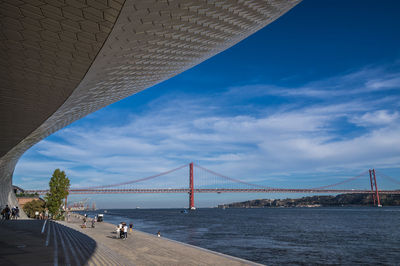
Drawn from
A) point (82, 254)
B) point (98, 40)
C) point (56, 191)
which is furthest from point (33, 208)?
point (98, 40)

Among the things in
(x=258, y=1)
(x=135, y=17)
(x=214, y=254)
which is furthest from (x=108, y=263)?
(x=258, y=1)

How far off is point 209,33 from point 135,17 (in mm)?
3899

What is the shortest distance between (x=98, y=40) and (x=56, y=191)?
27.9 meters

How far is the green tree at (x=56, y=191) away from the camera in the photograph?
97.0 ft

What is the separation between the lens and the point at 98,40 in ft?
21.1

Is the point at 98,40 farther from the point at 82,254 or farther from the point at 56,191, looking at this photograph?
the point at 56,191

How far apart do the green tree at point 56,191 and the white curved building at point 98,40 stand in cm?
2028

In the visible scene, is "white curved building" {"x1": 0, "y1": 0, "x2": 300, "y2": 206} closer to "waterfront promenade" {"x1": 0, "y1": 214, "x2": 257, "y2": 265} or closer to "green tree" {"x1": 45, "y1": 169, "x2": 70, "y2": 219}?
"waterfront promenade" {"x1": 0, "y1": 214, "x2": 257, "y2": 265}

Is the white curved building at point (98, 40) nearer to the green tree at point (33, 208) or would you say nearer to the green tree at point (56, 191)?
the green tree at point (56, 191)

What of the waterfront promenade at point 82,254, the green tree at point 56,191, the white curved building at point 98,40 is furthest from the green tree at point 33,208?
the white curved building at point 98,40

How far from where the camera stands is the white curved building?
5523 millimetres

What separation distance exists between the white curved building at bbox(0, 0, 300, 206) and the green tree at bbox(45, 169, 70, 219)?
2028cm

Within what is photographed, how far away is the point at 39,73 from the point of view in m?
7.95

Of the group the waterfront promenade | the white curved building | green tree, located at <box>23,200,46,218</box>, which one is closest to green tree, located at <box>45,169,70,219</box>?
green tree, located at <box>23,200,46,218</box>
